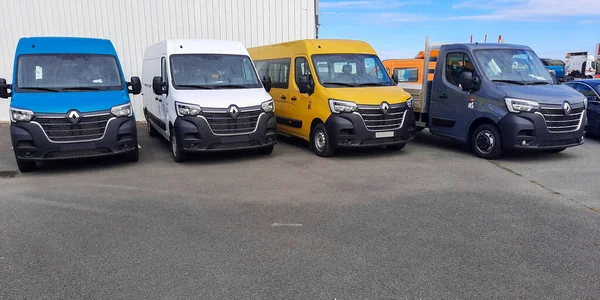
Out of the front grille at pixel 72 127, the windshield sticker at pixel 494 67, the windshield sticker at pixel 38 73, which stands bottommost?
the front grille at pixel 72 127

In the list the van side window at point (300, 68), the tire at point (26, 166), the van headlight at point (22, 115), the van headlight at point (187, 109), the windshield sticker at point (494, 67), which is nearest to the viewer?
the van headlight at point (22, 115)

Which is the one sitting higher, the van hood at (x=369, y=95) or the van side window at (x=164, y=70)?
the van side window at (x=164, y=70)

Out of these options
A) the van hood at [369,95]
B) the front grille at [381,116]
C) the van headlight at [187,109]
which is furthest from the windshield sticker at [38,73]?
the front grille at [381,116]

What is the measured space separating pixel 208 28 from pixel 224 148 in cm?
840

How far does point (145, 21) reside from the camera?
590 inches

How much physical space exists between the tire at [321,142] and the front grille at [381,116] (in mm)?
841

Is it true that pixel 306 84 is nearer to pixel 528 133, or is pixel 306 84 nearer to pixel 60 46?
pixel 528 133

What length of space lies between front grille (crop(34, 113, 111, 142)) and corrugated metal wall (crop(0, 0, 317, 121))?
8.04 m

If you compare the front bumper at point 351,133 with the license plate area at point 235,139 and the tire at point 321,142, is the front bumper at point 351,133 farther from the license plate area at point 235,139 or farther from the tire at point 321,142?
the license plate area at point 235,139

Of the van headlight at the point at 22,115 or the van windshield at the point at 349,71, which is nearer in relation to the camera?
the van headlight at the point at 22,115

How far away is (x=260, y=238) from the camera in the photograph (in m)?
4.68

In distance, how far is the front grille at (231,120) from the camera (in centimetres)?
795

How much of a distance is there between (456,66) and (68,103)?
749 centimetres

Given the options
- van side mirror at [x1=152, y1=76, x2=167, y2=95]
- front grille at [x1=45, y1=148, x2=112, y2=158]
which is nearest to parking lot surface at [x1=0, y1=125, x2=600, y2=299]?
front grille at [x1=45, y1=148, x2=112, y2=158]
